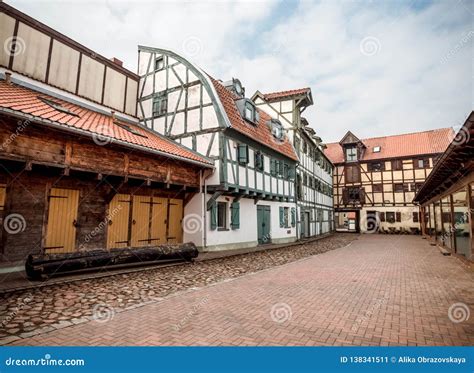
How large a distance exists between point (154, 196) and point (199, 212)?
225cm

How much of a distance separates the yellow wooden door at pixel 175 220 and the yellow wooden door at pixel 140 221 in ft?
4.00

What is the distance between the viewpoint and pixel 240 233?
15508mm

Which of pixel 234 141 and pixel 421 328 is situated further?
pixel 234 141

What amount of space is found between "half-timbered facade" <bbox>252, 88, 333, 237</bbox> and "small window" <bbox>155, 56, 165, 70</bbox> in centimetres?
951

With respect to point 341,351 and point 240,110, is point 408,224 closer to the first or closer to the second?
point 240,110

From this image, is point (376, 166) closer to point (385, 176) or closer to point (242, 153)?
point (385, 176)

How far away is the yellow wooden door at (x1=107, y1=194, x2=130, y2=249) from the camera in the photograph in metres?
10.3

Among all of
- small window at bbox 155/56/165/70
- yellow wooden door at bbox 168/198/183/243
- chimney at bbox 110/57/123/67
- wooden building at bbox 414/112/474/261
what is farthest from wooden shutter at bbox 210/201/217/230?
chimney at bbox 110/57/123/67

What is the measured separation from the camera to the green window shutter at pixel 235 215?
48.7 feet

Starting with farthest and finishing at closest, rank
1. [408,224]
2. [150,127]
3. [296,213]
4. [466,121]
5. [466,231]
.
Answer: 1. [408,224]
2. [296,213]
3. [150,127]
4. [466,231]
5. [466,121]

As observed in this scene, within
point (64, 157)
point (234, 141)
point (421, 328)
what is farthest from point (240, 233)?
point (421, 328)

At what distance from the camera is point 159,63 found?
15.4 meters

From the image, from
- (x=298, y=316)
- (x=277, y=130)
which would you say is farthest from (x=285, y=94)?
(x=298, y=316)

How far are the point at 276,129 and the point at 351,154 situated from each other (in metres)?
19.0
